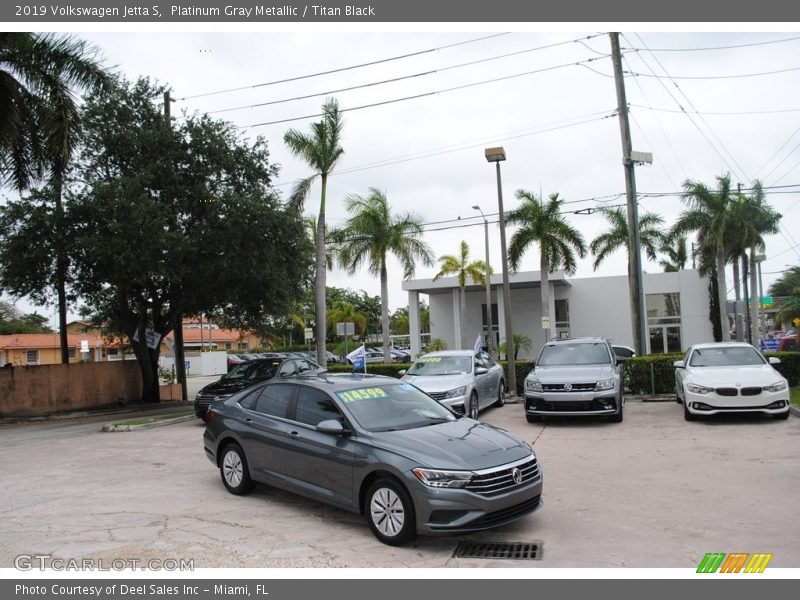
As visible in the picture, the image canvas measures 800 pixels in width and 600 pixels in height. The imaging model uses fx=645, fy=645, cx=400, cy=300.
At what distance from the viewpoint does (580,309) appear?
3975 centimetres

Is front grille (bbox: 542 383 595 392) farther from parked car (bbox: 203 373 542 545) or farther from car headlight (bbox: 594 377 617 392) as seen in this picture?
parked car (bbox: 203 373 542 545)

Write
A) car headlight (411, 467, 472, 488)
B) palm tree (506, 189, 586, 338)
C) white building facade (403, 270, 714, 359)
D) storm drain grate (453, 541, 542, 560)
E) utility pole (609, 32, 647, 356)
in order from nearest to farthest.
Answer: storm drain grate (453, 541, 542, 560), car headlight (411, 467, 472, 488), utility pole (609, 32, 647, 356), palm tree (506, 189, 586, 338), white building facade (403, 270, 714, 359)

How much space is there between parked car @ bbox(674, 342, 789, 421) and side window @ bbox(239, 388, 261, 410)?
336 inches

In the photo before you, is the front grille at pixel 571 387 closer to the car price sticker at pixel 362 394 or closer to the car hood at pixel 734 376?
the car hood at pixel 734 376

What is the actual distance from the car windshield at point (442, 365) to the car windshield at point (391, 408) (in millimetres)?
7093

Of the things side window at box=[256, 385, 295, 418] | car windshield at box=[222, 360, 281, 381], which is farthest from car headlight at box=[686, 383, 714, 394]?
car windshield at box=[222, 360, 281, 381]

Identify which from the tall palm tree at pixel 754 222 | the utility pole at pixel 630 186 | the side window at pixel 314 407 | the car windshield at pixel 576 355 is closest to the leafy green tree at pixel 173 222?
the car windshield at pixel 576 355

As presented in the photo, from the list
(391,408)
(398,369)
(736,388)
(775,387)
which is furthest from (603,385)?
(398,369)

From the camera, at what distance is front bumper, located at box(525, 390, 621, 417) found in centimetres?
1266

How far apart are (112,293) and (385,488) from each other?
57.8 ft

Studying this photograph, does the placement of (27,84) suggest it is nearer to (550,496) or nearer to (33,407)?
(33,407)

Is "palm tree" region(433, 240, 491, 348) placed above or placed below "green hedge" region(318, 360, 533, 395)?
Result: above

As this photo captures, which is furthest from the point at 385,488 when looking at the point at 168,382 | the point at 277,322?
the point at 168,382

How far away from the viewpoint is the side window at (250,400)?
805 cm
